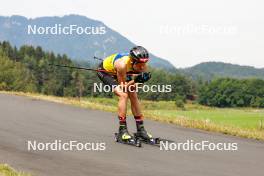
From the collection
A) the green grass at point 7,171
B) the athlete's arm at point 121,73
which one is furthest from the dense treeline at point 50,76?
the green grass at point 7,171

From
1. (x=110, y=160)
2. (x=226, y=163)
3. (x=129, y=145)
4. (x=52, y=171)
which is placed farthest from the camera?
(x=129, y=145)

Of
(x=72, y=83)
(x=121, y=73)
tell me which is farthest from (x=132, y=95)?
(x=72, y=83)

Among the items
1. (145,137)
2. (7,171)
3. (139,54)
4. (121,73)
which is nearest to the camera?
(7,171)

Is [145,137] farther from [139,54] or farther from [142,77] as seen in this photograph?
[139,54]

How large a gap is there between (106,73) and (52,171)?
3.76m

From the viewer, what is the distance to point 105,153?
7711 millimetres

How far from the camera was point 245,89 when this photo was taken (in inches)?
7392

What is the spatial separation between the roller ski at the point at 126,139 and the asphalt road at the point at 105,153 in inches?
6.1

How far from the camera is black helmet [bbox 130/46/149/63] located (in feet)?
27.9

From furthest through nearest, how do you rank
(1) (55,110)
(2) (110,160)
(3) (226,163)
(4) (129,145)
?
(1) (55,110), (4) (129,145), (3) (226,163), (2) (110,160)

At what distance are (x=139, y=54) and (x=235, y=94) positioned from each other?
7103 inches

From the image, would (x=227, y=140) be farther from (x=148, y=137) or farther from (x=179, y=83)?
(x=179, y=83)

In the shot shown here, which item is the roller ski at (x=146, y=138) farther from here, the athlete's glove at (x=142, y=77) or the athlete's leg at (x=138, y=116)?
the athlete's glove at (x=142, y=77)

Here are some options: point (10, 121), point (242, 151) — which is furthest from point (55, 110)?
point (242, 151)
